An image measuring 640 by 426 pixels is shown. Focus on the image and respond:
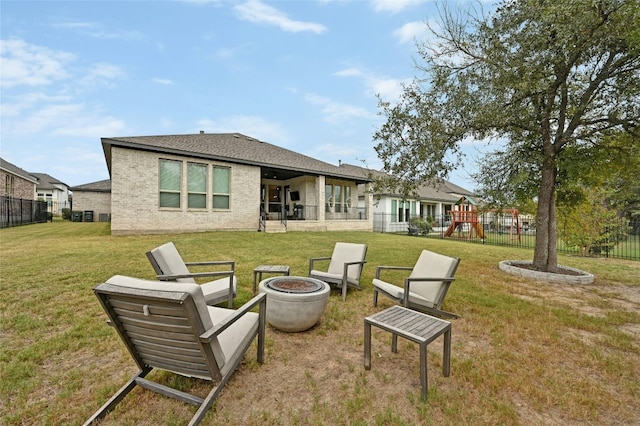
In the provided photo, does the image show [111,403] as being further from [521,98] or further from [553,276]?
[521,98]

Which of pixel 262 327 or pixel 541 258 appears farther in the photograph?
pixel 541 258

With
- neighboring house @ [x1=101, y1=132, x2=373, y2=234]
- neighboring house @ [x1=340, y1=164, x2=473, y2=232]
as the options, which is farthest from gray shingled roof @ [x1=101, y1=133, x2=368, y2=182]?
neighboring house @ [x1=340, y1=164, x2=473, y2=232]

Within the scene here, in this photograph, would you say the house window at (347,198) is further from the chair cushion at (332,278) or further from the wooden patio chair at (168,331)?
the wooden patio chair at (168,331)

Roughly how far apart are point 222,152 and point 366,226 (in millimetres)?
11607

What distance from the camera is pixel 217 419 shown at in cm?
209

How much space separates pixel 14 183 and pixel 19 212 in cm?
794

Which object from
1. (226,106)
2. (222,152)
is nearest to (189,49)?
(222,152)

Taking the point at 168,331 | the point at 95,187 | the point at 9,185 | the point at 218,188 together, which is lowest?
the point at 168,331

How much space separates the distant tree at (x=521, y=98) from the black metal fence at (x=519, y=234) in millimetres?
2760

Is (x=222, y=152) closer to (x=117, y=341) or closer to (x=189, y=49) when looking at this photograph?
(x=189, y=49)

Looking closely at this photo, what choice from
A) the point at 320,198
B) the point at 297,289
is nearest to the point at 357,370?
the point at 297,289

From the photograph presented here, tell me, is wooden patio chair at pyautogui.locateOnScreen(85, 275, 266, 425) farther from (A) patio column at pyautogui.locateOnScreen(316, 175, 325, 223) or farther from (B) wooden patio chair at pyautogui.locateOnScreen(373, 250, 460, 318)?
(A) patio column at pyautogui.locateOnScreen(316, 175, 325, 223)

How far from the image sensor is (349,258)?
17.9 ft

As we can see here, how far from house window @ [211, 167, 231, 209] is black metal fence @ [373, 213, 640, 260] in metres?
12.8
